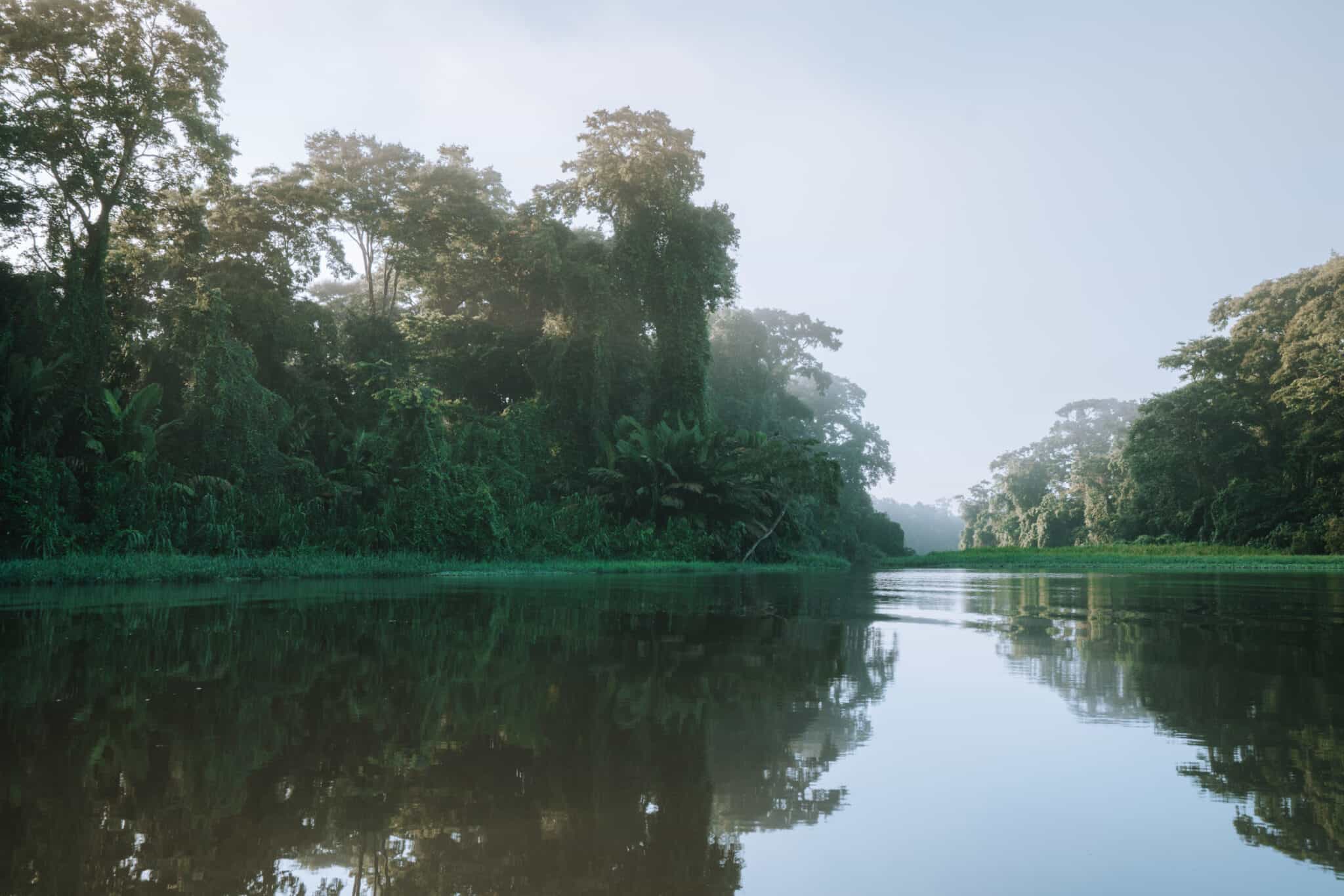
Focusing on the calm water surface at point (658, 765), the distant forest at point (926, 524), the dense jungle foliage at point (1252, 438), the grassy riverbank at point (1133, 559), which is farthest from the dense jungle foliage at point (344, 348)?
the distant forest at point (926, 524)

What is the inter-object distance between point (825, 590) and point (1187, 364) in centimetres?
3471

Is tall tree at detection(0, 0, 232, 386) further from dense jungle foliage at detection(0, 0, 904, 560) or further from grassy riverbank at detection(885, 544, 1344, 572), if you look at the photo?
grassy riverbank at detection(885, 544, 1344, 572)

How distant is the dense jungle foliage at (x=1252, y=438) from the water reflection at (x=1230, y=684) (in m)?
27.5

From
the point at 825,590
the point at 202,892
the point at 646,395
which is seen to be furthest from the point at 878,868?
the point at 646,395

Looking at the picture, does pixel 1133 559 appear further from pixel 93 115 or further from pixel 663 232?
pixel 93 115

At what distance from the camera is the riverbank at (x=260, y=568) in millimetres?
9828

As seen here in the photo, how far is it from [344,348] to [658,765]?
22.0 m

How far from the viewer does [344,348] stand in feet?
73.4

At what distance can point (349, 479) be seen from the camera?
16.4 metres

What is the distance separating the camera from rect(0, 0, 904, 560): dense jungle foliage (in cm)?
1348

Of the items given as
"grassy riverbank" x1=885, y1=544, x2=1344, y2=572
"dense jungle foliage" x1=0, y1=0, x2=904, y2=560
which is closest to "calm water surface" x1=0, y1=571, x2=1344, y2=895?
"dense jungle foliage" x1=0, y1=0, x2=904, y2=560

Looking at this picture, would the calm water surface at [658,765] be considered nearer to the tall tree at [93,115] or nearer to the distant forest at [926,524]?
the tall tree at [93,115]

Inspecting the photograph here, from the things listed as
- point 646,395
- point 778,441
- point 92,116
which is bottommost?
point 778,441

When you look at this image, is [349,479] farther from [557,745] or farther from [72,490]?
[557,745]
